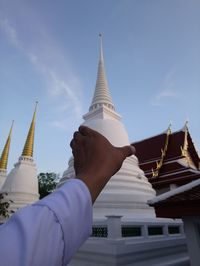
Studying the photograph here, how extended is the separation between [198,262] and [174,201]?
1.20 meters

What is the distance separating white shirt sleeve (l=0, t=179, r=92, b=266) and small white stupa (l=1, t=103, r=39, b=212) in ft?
54.2

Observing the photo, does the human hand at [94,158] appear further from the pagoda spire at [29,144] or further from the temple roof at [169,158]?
the pagoda spire at [29,144]

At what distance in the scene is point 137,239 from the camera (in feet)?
22.1

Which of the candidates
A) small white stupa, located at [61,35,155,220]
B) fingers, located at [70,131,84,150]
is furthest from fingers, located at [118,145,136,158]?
small white stupa, located at [61,35,155,220]

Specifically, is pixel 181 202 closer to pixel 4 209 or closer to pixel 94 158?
pixel 94 158

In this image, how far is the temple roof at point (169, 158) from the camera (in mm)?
12459

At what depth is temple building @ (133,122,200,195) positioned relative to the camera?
12.4m

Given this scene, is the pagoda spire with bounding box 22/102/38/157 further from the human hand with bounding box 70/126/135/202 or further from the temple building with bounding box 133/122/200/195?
the human hand with bounding box 70/126/135/202

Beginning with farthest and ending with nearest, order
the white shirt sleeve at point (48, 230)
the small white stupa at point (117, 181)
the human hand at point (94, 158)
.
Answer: the small white stupa at point (117, 181), the human hand at point (94, 158), the white shirt sleeve at point (48, 230)

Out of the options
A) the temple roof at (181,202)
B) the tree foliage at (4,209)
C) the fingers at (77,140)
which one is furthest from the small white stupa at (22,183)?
the fingers at (77,140)

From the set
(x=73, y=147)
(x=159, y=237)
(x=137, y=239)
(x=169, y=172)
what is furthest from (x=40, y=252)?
(x=169, y=172)

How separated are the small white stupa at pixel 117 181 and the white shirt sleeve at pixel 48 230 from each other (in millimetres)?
7619

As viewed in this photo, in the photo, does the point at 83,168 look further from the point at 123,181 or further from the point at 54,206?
the point at 123,181

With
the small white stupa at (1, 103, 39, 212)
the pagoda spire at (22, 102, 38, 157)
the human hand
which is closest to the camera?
the human hand
